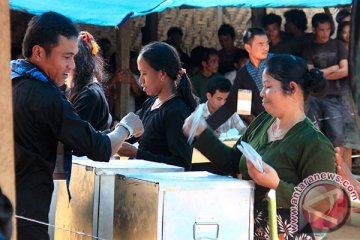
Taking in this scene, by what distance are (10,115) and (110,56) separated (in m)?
8.29

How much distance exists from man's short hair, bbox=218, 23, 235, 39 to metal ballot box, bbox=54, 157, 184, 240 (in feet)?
23.0

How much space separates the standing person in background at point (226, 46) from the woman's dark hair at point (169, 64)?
5876 mm

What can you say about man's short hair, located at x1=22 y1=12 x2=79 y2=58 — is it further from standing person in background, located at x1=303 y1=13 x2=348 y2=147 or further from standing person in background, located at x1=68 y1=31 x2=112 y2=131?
standing person in background, located at x1=303 y1=13 x2=348 y2=147

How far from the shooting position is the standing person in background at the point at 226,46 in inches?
420

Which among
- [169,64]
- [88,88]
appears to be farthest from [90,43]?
[169,64]

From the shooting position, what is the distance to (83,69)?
15.3 feet

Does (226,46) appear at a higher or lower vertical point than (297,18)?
lower

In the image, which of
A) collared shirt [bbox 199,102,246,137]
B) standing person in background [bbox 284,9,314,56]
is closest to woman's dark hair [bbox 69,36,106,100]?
collared shirt [bbox 199,102,246,137]

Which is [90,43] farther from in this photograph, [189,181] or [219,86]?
[219,86]

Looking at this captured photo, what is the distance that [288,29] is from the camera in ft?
34.1

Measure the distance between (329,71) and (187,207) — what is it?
640 centimetres

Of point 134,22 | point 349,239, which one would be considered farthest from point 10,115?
point 134,22

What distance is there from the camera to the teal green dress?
346 cm

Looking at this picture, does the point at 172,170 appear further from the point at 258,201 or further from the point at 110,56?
the point at 110,56
